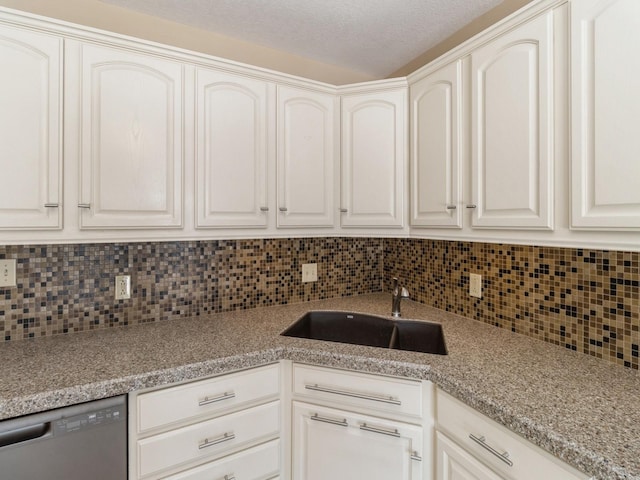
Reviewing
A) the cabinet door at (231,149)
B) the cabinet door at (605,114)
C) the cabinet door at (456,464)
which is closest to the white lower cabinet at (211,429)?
the cabinet door at (456,464)

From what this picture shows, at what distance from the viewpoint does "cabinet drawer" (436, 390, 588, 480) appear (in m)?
0.79

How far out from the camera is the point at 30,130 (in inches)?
46.8

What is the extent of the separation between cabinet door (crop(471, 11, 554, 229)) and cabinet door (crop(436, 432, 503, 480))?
0.79 metres

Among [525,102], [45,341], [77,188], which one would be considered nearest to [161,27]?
[77,188]

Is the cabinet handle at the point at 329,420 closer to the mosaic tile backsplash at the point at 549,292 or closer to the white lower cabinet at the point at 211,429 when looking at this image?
A: the white lower cabinet at the point at 211,429

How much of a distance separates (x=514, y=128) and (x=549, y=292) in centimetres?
67

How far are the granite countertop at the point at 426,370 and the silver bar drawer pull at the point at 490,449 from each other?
100 millimetres

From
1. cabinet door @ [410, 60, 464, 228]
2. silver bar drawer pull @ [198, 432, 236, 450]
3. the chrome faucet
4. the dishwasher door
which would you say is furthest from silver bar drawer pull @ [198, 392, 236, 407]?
cabinet door @ [410, 60, 464, 228]

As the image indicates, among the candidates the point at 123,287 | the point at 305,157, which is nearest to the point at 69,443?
the point at 123,287

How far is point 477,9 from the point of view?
161 centimetres

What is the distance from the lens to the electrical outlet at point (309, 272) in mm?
2072

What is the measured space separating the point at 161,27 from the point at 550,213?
1995 mm

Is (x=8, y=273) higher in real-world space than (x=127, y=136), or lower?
lower

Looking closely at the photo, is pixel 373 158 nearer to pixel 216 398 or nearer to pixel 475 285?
pixel 475 285
